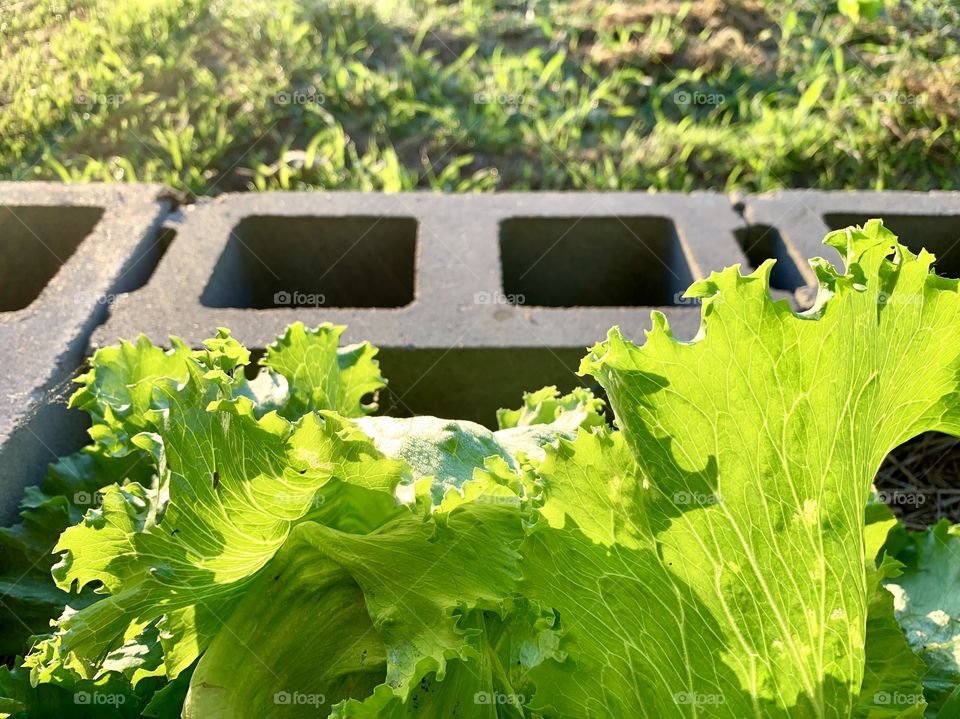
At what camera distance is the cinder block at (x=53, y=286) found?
7.47ft

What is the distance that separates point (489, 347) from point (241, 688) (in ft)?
4.28

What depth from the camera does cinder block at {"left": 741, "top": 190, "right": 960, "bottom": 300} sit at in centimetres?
314

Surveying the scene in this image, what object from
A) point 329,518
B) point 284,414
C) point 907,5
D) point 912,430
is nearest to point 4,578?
point 284,414

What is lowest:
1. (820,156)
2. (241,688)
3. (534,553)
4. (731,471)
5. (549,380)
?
(820,156)

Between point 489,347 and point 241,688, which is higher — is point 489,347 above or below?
below

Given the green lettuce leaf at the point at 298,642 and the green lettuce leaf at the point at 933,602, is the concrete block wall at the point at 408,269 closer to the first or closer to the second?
the green lettuce leaf at the point at 933,602

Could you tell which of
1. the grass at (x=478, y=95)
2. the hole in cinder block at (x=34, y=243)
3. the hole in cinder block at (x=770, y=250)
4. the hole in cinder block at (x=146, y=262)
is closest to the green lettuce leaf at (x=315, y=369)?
the hole in cinder block at (x=146, y=262)

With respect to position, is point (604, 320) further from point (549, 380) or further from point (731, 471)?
point (731, 471)

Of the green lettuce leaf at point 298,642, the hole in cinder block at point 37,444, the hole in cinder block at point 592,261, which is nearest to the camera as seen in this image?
the green lettuce leaf at point 298,642

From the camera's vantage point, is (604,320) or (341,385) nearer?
(341,385)

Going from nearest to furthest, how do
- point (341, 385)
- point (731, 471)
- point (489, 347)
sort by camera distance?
point (731, 471) < point (341, 385) < point (489, 347)

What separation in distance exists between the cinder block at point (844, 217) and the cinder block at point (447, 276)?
0.39ft

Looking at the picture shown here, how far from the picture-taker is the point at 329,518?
56.2 inches

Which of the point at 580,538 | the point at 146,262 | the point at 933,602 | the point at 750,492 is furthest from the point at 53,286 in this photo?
the point at 933,602
